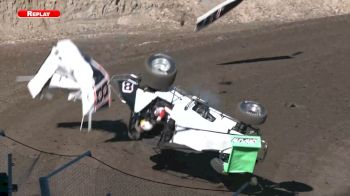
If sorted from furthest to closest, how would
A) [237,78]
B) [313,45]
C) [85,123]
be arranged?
[313,45]
[237,78]
[85,123]

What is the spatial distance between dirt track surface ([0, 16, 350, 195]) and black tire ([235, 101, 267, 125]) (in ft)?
4.66

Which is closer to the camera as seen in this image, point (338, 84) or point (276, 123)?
point (276, 123)

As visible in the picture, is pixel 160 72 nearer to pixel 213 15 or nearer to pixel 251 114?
pixel 251 114

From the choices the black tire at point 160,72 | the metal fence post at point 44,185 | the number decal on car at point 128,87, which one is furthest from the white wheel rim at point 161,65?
the metal fence post at point 44,185

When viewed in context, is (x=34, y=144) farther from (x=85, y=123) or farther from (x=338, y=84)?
(x=338, y=84)

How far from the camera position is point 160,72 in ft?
40.7

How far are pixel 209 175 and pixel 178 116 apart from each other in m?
1.44

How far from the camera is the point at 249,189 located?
42.3 ft

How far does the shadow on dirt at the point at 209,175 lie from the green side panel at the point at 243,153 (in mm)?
1058

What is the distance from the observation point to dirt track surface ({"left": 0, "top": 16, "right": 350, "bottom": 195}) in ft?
44.3

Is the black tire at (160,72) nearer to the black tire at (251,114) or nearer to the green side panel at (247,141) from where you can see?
the black tire at (251,114)

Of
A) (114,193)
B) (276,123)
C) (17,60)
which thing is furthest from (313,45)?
(114,193)

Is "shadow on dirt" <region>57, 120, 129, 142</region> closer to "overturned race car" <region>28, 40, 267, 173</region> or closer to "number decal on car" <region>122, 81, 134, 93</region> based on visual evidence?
"overturned race car" <region>28, 40, 267, 173</region>

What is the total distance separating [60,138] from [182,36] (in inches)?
334
